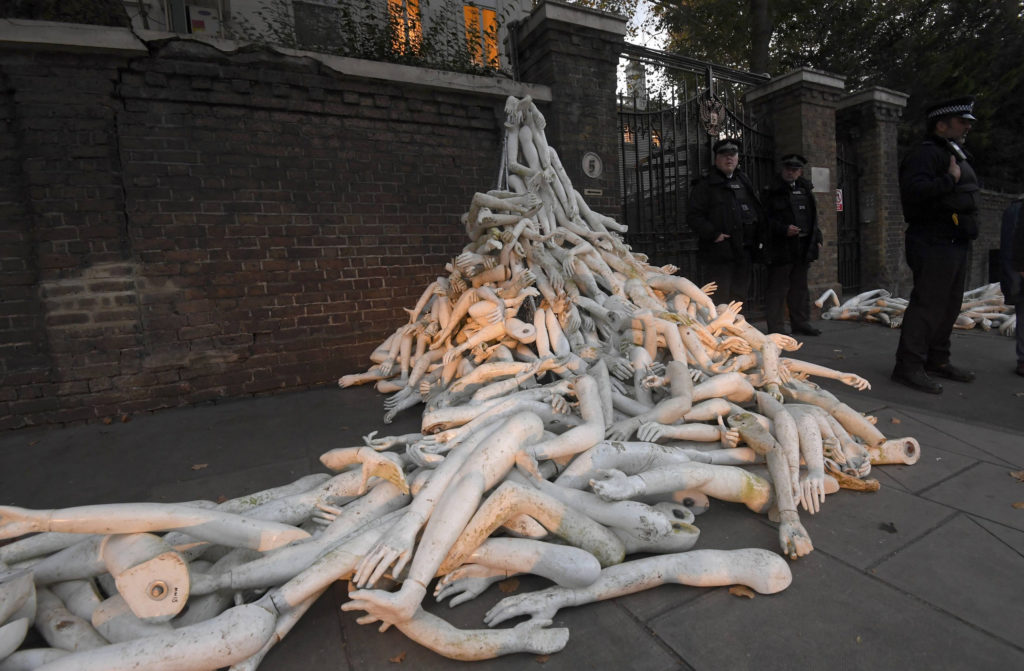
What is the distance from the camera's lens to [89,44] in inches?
147

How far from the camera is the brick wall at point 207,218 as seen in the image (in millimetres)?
3803

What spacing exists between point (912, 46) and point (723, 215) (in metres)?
10.8

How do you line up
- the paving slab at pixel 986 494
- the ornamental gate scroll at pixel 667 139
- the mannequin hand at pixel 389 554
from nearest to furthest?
the mannequin hand at pixel 389 554, the paving slab at pixel 986 494, the ornamental gate scroll at pixel 667 139

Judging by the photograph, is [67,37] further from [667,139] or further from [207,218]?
[667,139]

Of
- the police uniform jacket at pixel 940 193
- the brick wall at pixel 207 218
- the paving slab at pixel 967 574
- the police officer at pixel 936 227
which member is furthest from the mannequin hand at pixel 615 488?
the brick wall at pixel 207 218

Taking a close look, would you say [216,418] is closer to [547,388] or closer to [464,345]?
[464,345]

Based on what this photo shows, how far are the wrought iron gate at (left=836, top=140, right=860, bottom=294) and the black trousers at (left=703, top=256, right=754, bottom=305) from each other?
4.58 m

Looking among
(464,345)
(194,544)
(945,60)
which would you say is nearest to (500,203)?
(464,345)

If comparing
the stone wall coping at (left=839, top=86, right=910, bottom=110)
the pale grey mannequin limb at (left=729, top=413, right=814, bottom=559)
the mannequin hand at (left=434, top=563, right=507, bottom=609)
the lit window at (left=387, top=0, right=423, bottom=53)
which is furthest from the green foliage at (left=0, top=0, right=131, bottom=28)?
the stone wall coping at (left=839, top=86, right=910, bottom=110)

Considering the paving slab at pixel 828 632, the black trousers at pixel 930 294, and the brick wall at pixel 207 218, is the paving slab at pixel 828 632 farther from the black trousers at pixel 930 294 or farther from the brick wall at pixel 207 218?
the brick wall at pixel 207 218

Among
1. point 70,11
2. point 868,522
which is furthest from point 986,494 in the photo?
point 70,11

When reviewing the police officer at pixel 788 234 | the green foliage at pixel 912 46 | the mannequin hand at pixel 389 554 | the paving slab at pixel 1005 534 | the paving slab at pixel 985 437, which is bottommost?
the paving slab at pixel 1005 534

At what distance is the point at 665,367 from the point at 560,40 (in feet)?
14.7

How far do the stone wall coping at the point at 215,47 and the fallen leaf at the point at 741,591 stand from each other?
196 inches
